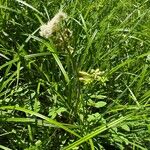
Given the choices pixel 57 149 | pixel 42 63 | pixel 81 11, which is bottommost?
pixel 57 149

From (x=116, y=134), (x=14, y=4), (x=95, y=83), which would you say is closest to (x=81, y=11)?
(x=14, y=4)

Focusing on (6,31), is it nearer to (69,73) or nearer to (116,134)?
(69,73)

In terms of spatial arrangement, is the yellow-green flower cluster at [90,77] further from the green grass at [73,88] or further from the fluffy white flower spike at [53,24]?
the fluffy white flower spike at [53,24]

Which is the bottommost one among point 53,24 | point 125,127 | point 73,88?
point 125,127

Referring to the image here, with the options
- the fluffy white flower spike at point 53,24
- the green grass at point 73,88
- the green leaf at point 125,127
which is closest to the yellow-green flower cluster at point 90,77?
the green grass at point 73,88

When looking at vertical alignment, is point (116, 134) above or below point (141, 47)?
below

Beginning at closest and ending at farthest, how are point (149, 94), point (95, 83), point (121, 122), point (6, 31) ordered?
point (121, 122) → point (149, 94) → point (95, 83) → point (6, 31)

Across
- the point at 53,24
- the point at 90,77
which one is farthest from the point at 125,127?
the point at 53,24

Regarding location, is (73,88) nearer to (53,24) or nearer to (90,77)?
(90,77)

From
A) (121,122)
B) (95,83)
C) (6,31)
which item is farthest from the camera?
(6,31)
